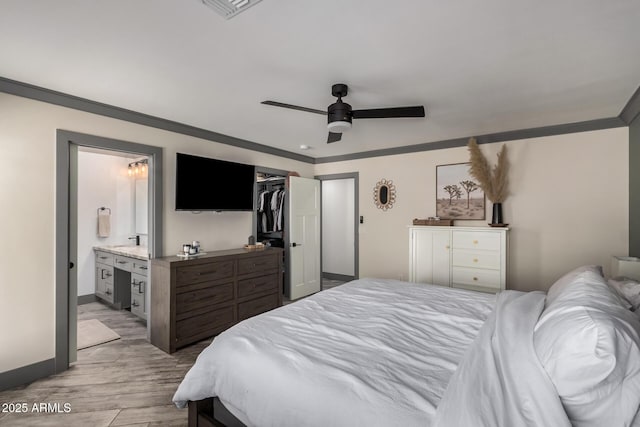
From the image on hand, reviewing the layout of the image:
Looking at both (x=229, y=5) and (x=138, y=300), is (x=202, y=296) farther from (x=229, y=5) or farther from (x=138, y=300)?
(x=229, y=5)

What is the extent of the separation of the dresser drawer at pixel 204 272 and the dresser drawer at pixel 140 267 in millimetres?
886

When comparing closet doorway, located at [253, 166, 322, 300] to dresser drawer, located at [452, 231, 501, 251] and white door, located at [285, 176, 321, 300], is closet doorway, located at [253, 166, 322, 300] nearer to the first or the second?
white door, located at [285, 176, 321, 300]

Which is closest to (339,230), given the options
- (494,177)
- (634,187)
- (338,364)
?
(494,177)

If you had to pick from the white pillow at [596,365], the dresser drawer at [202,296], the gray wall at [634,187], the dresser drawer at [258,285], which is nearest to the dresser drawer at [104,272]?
the dresser drawer at [202,296]

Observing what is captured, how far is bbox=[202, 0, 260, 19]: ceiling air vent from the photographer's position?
1414 mm

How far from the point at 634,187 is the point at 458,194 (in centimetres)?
163

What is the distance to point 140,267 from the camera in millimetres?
3615

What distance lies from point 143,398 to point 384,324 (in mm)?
1879

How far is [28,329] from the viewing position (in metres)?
2.40

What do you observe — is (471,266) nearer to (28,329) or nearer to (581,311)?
(581,311)

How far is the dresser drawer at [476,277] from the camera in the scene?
133 inches

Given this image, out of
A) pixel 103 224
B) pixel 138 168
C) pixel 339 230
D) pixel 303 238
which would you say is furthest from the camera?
pixel 339 230

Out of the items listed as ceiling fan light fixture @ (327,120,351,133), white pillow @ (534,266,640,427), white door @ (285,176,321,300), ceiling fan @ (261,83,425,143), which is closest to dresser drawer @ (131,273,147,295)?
white door @ (285,176,321,300)

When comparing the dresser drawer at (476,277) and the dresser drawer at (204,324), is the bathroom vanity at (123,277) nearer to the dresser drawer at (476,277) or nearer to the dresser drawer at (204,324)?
the dresser drawer at (204,324)
